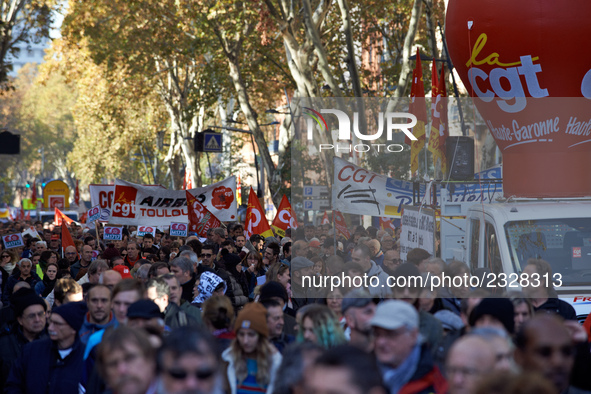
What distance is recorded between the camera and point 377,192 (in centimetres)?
1141

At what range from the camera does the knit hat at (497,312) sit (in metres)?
5.39

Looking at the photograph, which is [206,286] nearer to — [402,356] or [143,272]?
[143,272]

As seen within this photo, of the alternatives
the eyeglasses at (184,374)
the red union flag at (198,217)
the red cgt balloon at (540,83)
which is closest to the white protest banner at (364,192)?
the red cgt balloon at (540,83)

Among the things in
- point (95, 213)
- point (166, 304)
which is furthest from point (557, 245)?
point (95, 213)

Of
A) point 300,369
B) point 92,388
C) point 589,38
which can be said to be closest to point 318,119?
point 589,38

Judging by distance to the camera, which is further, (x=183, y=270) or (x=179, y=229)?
(x=179, y=229)

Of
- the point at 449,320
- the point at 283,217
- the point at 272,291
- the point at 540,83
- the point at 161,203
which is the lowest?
the point at 449,320

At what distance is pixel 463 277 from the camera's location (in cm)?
816

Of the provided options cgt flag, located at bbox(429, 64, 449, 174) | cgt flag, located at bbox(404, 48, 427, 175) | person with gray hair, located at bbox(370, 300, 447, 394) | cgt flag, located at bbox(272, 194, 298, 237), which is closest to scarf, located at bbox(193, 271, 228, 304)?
cgt flag, located at bbox(404, 48, 427, 175)

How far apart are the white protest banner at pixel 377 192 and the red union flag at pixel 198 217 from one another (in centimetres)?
620

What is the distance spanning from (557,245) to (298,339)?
410 centimetres

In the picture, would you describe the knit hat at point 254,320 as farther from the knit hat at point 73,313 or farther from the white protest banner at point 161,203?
the white protest banner at point 161,203

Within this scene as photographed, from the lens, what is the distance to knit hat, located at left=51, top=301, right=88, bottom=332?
653 cm

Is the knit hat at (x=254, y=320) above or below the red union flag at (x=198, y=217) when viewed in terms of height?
below
